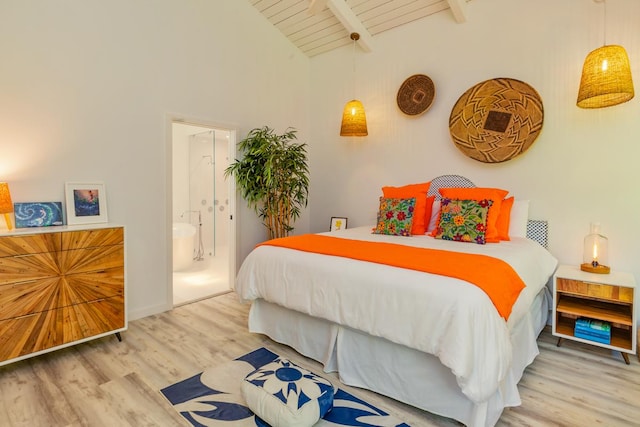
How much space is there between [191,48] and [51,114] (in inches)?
58.6

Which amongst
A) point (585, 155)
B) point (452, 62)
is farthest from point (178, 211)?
point (585, 155)

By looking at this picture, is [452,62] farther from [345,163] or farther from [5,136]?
[5,136]

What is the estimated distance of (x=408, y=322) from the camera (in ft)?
5.93

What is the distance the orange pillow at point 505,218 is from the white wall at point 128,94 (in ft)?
9.09

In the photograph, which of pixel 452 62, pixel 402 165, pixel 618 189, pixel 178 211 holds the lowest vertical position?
pixel 178 211

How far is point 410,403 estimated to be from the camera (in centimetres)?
194

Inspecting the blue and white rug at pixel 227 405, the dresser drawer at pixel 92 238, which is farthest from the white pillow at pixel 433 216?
the dresser drawer at pixel 92 238

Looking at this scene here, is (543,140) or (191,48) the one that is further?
(191,48)

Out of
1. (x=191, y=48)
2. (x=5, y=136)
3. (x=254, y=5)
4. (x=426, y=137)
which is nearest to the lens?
(x=5, y=136)

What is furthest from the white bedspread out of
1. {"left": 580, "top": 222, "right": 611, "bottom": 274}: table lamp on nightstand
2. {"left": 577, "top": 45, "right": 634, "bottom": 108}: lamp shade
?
{"left": 577, "top": 45, "right": 634, "bottom": 108}: lamp shade

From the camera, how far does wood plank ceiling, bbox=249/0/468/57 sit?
3.67 metres

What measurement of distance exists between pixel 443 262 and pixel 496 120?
79.0 inches

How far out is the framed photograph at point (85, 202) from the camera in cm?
276

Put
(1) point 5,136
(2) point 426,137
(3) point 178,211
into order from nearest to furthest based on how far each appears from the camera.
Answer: (1) point 5,136 < (2) point 426,137 < (3) point 178,211
